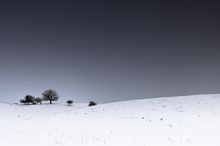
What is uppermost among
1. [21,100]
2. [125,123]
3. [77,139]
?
[21,100]

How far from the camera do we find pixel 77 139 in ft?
60.8

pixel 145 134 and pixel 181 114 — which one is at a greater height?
pixel 181 114

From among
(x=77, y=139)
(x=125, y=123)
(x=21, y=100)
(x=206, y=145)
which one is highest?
(x=21, y=100)

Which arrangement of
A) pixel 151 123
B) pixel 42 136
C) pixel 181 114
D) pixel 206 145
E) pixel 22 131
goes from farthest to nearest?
pixel 181 114 < pixel 151 123 < pixel 22 131 < pixel 42 136 < pixel 206 145

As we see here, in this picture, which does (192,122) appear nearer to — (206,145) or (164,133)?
(164,133)

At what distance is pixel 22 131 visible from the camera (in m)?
21.9

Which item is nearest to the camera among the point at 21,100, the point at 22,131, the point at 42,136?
the point at 42,136

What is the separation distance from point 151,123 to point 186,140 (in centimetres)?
714

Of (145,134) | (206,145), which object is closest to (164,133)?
(145,134)

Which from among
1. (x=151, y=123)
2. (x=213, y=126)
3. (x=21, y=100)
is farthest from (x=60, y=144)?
(x=21, y=100)

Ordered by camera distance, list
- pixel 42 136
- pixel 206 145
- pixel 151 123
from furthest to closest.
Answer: pixel 151 123
pixel 42 136
pixel 206 145

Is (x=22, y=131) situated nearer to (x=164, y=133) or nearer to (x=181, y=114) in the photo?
(x=164, y=133)

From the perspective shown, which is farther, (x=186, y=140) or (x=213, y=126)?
(x=213, y=126)

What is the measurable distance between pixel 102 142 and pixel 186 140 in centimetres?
611
